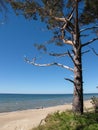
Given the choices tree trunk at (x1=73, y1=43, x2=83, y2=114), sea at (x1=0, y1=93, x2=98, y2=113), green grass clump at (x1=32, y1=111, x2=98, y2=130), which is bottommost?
green grass clump at (x1=32, y1=111, x2=98, y2=130)

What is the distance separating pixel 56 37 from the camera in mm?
17031

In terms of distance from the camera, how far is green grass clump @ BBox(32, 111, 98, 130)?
11852mm

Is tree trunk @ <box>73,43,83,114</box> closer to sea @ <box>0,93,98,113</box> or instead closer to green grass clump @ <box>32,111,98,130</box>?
green grass clump @ <box>32,111,98,130</box>

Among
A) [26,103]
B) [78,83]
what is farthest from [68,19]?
[26,103]

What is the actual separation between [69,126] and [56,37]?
252 inches

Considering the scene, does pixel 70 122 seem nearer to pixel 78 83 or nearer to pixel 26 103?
pixel 78 83

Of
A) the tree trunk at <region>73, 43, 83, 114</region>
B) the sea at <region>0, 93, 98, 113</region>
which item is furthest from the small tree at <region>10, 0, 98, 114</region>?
the sea at <region>0, 93, 98, 113</region>

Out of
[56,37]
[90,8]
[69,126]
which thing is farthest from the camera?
[56,37]

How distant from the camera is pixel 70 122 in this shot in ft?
40.3

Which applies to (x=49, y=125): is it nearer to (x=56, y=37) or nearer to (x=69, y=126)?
(x=69, y=126)

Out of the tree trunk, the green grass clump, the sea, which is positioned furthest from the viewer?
the sea

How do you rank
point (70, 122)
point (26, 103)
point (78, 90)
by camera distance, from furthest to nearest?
point (26, 103)
point (78, 90)
point (70, 122)

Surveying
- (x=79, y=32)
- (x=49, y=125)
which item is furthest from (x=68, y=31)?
(x=49, y=125)

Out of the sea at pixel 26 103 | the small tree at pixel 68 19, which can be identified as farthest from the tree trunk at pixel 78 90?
the sea at pixel 26 103
